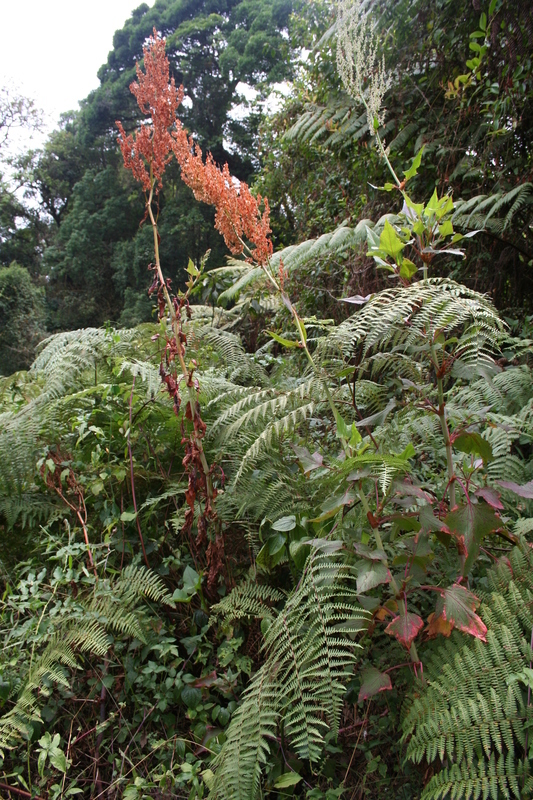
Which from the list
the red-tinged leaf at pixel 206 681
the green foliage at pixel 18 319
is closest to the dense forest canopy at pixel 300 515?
the red-tinged leaf at pixel 206 681

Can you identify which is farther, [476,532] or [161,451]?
[161,451]

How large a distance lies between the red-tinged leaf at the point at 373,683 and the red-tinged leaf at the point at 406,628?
0.08 metres

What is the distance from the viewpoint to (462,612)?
78 cm

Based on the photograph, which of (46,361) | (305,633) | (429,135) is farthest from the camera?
(429,135)

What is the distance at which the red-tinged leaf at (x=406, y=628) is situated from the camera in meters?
0.79

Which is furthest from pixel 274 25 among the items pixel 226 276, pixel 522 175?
pixel 522 175

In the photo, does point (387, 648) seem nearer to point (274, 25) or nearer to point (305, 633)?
point (305, 633)

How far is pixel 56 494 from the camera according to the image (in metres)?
1.60

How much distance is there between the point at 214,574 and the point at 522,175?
2.39 meters

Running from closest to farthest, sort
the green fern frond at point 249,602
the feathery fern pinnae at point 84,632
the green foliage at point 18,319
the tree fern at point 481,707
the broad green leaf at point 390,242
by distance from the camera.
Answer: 1. the tree fern at point 481,707
2. the broad green leaf at point 390,242
3. the feathery fern pinnae at point 84,632
4. the green fern frond at point 249,602
5. the green foliage at point 18,319

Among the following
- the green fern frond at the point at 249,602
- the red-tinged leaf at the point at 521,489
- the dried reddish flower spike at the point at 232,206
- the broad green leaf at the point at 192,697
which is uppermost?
the dried reddish flower spike at the point at 232,206

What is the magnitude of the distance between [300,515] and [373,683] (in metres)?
0.46

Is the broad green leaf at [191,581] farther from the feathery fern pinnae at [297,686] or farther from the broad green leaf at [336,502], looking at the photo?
the broad green leaf at [336,502]

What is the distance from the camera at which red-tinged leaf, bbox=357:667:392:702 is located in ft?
2.67
